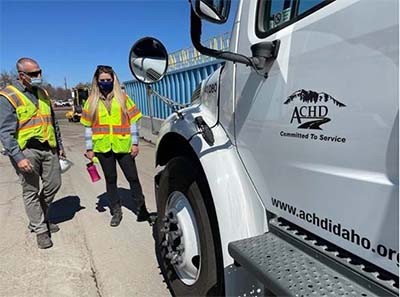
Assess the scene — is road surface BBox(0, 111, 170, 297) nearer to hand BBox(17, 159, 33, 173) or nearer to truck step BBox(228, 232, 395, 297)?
hand BBox(17, 159, 33, 173)

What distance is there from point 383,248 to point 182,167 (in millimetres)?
1489

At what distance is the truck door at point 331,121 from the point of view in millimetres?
1175

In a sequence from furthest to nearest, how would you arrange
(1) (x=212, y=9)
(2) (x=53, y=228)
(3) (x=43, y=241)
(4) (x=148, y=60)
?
1. (2) (x=53, y=228)
2. (3) (x=43, y=241)
3. (4) (x=148, y=60)
4. (1) (x=212, y=9)

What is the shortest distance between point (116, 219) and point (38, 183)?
Answer: 3.32ft

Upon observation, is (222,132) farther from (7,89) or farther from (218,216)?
(7,89)

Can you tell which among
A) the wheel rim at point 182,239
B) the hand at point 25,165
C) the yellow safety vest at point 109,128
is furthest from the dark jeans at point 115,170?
the wheel rim at point 182,239

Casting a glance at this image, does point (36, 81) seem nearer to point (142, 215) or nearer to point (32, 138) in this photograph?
point (32, 138)

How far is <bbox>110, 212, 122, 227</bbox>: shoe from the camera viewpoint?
14.3 feet

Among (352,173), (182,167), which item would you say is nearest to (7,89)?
(182,167)

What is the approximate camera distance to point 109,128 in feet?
13.5

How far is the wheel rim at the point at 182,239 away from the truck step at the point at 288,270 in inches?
24.5

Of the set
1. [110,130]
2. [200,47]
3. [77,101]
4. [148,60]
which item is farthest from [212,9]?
[77,101]

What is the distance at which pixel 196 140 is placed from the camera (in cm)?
229

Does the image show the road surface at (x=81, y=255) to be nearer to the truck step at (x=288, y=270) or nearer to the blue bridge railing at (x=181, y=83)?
the truck step at (x=288, y=270)
